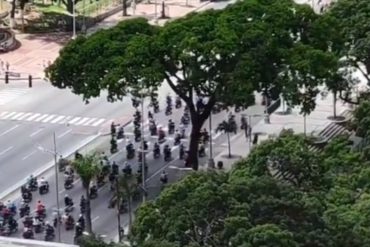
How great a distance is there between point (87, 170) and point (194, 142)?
1383 cm

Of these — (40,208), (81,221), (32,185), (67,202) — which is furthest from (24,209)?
(32,185)

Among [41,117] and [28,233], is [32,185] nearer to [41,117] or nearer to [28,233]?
[28,233]

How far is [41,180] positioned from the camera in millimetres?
90188

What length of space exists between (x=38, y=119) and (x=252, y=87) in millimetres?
24251

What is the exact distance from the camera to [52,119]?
106312 mm

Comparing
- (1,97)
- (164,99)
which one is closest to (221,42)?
(164,99)

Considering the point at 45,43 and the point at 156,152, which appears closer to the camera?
the point at 156,152

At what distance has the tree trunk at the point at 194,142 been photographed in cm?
9219

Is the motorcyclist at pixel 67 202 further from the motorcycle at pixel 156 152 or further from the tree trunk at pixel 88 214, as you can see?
the motorcycle at pixel 156 152

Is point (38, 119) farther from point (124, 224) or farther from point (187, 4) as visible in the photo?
point (187, 4)

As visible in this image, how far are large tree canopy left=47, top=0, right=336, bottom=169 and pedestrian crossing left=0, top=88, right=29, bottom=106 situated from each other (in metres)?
19.5

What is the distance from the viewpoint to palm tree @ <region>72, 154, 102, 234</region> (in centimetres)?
8069

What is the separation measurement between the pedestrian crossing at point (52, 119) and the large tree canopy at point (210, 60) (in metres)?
11.5

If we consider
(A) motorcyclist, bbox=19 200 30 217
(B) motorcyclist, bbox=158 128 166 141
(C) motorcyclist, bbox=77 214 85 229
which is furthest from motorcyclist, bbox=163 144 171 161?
(C) motorcyclist, bbox=77 214 85 229
